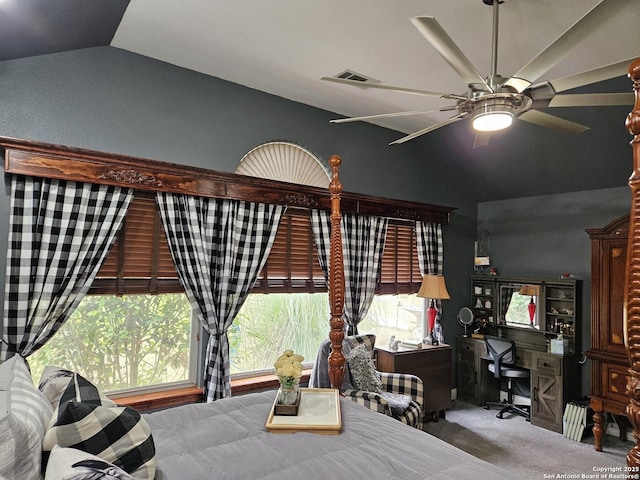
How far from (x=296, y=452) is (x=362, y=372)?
5.40 feet

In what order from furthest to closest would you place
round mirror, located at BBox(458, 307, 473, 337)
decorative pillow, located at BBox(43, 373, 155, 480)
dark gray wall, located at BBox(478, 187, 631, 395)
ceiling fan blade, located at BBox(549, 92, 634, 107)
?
1. round mirror, located at BBox(458, 307, 473, 337)
2. dark gray wall, located at BBox(478, 187, 631, 395)
3. ceiling fan blade, located at BBox(549, 92, 634, 107)
4. decorative pillow, located at BBox(43, 373, 155, 480)

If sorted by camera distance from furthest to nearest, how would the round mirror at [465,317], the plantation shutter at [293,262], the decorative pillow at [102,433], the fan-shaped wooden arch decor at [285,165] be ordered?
the round mirror at [465,317]
the plantation shutter at [293,262]
the fan-shaped wooden arch decor at [285,165]
the decorative pillow at [102,433]

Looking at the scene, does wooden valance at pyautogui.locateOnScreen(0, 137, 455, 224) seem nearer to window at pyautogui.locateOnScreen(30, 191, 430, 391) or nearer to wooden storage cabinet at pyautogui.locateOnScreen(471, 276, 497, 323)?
window at pyautogui.locateOnScreen(30, 191, 430, 391)

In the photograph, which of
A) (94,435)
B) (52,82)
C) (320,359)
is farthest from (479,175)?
(94,435)

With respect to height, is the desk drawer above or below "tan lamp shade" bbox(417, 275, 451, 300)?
below

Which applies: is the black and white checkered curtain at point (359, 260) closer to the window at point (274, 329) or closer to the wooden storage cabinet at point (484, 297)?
the window at point (274, 329)

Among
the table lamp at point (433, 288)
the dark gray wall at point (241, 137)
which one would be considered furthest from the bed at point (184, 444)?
the table lamp at point (433, 288)

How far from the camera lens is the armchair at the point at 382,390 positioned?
10.2 ft

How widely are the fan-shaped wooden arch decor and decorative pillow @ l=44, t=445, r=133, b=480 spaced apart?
99.1 inches

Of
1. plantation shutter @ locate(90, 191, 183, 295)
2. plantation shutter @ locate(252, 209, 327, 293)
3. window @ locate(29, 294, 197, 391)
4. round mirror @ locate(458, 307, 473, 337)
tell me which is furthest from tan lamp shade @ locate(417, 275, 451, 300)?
plantation shutter @ locate(90, 191, 183, 295)

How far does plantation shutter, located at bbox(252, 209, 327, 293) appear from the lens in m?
3.75

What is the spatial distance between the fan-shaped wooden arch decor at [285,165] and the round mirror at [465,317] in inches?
97.6

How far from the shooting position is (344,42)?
2.67 metres

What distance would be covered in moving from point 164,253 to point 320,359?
1.52 metres
